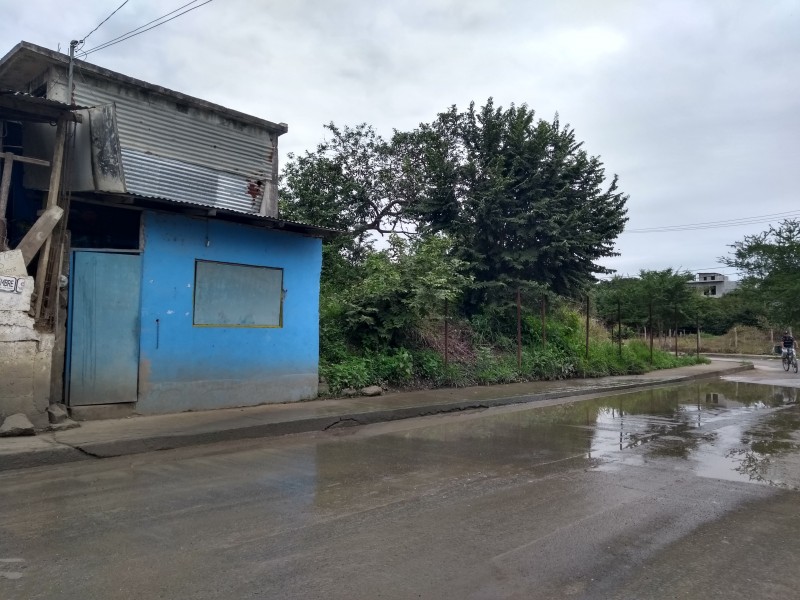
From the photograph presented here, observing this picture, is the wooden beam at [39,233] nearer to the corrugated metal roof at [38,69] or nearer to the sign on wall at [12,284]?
the sign on wall at [12,284]

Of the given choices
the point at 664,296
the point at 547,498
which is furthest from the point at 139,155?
the point at 664,296

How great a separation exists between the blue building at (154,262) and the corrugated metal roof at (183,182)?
0.09ft

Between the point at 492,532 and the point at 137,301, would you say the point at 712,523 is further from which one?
the point at 137,301

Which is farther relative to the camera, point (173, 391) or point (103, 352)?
point (173, 391)

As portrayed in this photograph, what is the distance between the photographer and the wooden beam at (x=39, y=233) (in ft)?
26.1

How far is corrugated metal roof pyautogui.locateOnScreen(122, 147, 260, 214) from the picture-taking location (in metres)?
11.2

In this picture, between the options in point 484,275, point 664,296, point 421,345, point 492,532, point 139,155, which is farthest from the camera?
point 664,296

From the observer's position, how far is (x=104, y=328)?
8.98m

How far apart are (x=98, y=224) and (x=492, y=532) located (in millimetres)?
8414

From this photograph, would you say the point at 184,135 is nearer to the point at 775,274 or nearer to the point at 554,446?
the point at 554,446

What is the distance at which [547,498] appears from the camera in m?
5.78

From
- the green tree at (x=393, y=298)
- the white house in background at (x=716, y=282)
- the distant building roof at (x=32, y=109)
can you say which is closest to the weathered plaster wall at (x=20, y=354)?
the distant building roof at (x=32, y=109)

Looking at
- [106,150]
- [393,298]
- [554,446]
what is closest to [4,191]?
[106,150]

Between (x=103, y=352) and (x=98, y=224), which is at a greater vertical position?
(x=98, y=224)
